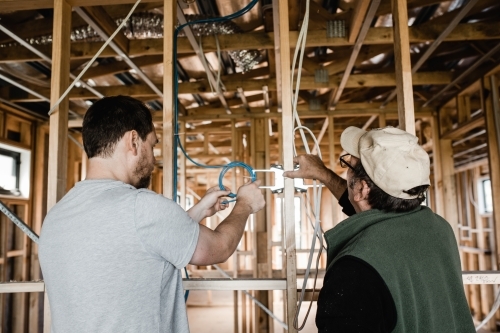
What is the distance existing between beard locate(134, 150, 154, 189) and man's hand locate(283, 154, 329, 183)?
1.36 feet

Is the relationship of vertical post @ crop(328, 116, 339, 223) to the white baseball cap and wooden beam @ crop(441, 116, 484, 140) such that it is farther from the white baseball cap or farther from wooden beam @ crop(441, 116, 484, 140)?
the white baseball cap

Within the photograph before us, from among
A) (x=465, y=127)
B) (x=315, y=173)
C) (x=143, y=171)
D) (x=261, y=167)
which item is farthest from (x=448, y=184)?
(x=143, y=171)

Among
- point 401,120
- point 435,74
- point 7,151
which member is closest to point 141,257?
point 401,120

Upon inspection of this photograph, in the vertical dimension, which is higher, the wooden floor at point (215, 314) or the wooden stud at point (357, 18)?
the wooden stud at point (357, 18)

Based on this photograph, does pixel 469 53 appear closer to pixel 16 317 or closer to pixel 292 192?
pixel 292 192

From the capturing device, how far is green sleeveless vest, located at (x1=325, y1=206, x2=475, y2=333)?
83 cm

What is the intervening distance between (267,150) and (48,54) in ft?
7.98

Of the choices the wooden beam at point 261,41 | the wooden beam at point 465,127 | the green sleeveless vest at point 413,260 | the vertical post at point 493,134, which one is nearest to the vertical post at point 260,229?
the wooden beam at point 261,41

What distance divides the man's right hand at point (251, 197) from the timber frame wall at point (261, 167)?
10 cm

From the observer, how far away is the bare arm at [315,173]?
48.8 inches

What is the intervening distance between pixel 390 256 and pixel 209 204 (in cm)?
62

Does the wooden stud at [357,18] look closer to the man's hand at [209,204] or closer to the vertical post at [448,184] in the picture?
the man's hand at [209,204]

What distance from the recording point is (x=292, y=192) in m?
1.24

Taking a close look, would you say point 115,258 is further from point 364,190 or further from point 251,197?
point 364,190
